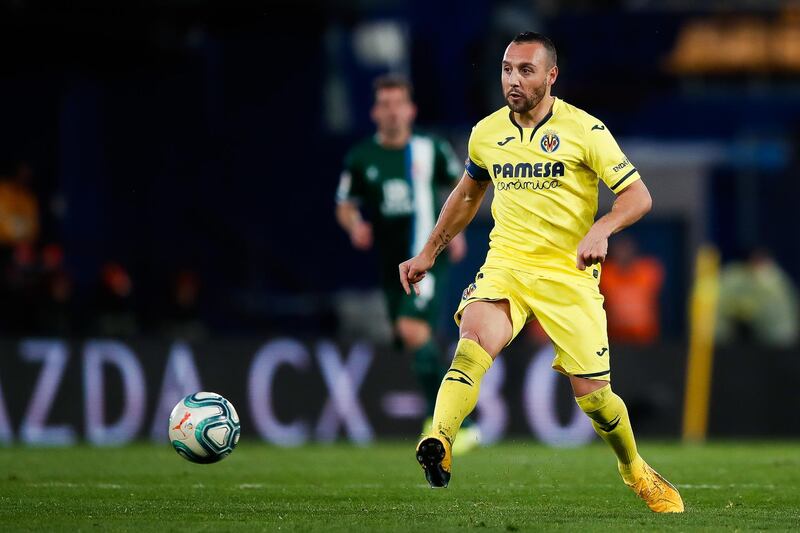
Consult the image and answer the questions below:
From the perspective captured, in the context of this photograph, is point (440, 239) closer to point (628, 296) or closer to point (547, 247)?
point (547, 247)

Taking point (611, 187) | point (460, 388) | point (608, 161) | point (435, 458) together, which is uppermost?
point (608, 161)

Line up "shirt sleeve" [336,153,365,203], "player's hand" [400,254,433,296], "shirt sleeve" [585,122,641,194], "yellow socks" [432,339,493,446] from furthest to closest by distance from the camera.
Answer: "shirt sleeve" [336,153,365,203] → "player's hand" [400,254,433,296] → "shirt sleeve" [585,122,641,194] → "yellow socks" [432,339,493,446]

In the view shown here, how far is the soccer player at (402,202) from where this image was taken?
36.7 ft

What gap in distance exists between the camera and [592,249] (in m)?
6.78

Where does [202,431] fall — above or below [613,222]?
below

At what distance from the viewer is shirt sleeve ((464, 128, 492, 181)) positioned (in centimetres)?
755

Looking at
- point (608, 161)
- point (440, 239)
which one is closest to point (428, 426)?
point (440, 239)

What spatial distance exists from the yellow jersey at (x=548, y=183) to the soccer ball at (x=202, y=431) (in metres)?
1.79

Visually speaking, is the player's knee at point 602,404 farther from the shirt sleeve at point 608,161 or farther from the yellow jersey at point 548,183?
the shirt sleeve at point 608,161

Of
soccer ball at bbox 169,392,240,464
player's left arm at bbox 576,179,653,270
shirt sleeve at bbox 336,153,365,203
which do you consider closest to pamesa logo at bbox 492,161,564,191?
player's left arm at bbox 576,179,653,270

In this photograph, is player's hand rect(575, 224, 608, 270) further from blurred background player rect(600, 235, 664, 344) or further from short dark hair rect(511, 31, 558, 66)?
blurred background player rect(600, 235, 664, 344)

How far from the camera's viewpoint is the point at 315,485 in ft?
29.1

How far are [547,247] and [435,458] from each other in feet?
4.09

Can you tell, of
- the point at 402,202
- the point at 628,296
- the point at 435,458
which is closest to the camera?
the point at 435,458
